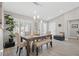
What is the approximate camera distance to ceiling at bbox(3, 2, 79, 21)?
196cm

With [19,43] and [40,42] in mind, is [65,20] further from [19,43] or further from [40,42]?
[19,43]

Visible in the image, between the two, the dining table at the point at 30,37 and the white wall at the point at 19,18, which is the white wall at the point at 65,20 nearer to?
the dining table at the point at 30,37

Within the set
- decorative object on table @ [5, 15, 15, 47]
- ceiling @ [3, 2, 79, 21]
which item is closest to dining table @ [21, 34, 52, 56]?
decorative object on table @ [5, 15, 15, 47]

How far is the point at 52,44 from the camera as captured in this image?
2098mm

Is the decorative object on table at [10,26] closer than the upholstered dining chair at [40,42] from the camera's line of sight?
Yes

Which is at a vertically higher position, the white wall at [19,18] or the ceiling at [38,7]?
the ceiling at [38,7]

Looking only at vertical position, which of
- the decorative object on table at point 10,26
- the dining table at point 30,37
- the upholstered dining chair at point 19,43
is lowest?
the upholstered dining chair at point 19,43

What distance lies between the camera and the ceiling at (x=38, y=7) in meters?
1.96

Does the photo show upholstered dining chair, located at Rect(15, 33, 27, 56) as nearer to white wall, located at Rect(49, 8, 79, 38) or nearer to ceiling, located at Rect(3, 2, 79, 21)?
ceiling, located at Rect(3, 2, 79, 21)

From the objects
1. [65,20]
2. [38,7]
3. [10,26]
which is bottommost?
[10,26]

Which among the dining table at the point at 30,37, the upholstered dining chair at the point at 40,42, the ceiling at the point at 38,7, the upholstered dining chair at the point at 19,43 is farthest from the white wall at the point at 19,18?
the upholstered dining chair at the point at 40,42

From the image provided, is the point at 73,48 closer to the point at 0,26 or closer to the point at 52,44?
the point at 52,44

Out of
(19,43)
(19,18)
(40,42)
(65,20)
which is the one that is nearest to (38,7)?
(19,18)

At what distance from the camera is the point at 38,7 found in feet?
6.60
